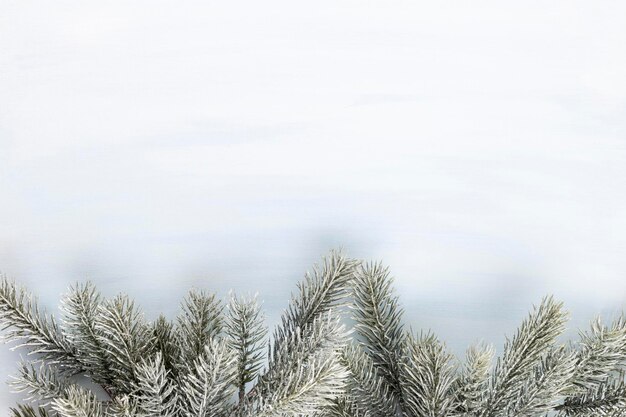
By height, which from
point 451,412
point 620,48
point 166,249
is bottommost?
point 451,412

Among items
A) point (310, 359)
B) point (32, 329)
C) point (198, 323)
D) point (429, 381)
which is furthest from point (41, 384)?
point (429, 381)

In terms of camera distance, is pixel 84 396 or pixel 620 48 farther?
pixel 620 48

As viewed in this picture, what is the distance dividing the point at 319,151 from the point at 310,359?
0.24 m

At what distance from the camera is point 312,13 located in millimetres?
699

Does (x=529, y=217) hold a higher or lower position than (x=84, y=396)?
higher

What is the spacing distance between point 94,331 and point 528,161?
515 millimetres

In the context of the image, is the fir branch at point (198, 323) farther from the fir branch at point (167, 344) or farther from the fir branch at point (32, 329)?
the fir branch at point (32, 329)

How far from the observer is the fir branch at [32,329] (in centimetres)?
66

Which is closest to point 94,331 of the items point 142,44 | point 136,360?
point 136,360

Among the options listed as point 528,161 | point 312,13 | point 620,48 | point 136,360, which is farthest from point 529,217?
point 136,360

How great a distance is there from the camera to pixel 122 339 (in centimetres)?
62

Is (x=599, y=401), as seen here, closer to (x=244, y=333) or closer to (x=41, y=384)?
(x=244, y=333)

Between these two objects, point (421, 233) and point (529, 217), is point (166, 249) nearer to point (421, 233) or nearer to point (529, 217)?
point (421, 233)

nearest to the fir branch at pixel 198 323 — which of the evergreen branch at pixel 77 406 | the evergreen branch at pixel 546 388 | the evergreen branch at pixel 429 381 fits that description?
the evergreen branch at pixel 77 406
